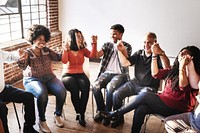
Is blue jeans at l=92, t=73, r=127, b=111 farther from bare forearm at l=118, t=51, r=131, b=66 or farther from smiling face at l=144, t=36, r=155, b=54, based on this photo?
smiling face at l=144, t=36, r=155, b=54

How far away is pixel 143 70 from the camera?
2465 mm

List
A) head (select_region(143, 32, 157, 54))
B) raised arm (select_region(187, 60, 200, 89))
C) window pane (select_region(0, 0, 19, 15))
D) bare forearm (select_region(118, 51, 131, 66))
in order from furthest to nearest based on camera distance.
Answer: window pane (select_region(0, 0, 19, 15))
bare forearm (select_region(118, 51, 131, 66))
head (select_region(143, 32, 157, 54))
raised arm (select_region(187, 60, 200, 89))

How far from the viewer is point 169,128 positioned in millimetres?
1760

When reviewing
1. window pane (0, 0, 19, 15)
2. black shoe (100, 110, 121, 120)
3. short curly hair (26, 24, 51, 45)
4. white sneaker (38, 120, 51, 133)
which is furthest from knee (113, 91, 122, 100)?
window pane (0, 0, 19, 15)

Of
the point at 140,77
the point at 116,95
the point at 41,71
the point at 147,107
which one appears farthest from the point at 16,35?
the point at 147,107

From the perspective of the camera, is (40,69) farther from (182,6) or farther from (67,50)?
(182,6)

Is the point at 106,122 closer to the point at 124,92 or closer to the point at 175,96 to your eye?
the point at 124,92

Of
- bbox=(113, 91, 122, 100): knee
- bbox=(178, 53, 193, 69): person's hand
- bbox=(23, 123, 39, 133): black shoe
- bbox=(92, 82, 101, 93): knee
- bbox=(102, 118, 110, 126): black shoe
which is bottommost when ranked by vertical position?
bbox=(102, 118, 110, 126): black shoe

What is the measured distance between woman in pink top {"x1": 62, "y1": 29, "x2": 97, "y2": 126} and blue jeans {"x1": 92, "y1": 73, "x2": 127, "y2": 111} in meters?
0.11

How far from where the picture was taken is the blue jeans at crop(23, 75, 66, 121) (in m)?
2.26

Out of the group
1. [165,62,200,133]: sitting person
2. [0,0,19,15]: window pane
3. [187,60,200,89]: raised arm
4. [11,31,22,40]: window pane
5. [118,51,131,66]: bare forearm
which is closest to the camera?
[165,62,200,133]: sitting person


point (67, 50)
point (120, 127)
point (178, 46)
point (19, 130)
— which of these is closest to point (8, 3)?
point (67, 50)

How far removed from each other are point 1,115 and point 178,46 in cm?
368

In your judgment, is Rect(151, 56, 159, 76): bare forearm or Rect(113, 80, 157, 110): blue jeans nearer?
Rect(151, 56, 159, 76): bare forearm
